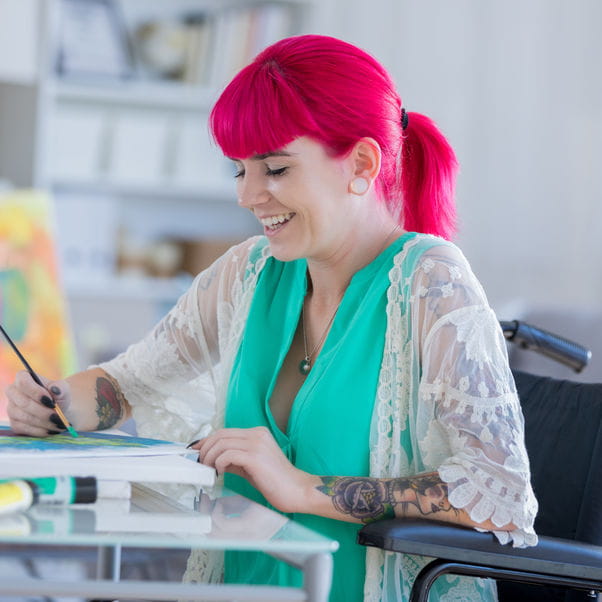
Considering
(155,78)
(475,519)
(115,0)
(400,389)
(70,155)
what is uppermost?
(115,0)

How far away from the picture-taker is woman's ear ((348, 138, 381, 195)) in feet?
4.63

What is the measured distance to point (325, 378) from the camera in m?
1.37

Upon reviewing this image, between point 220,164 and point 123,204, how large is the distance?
42cm

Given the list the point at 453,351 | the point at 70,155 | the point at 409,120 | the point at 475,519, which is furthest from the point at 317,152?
the point at 70,155

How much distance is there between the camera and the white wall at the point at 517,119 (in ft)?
12.5

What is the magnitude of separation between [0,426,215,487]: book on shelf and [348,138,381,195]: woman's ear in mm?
502

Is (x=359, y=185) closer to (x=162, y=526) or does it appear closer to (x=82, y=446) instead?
(x=82, y=446)

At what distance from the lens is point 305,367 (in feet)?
4.88

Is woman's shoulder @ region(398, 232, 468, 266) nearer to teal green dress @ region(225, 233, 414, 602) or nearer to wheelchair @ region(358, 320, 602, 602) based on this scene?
teal green dress @ region(225, 233, 414, 602)

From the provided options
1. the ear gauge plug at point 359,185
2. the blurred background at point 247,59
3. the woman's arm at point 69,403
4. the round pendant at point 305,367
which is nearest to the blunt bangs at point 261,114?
the ear gauge plug at point 359,185

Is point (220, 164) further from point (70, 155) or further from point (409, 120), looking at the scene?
point (409, 120)

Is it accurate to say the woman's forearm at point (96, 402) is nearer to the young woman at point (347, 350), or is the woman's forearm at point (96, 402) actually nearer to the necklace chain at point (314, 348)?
the young woman at point (347, 350)

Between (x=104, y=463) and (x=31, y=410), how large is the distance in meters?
0.30

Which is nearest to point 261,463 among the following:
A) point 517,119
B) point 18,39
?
point 18,39
